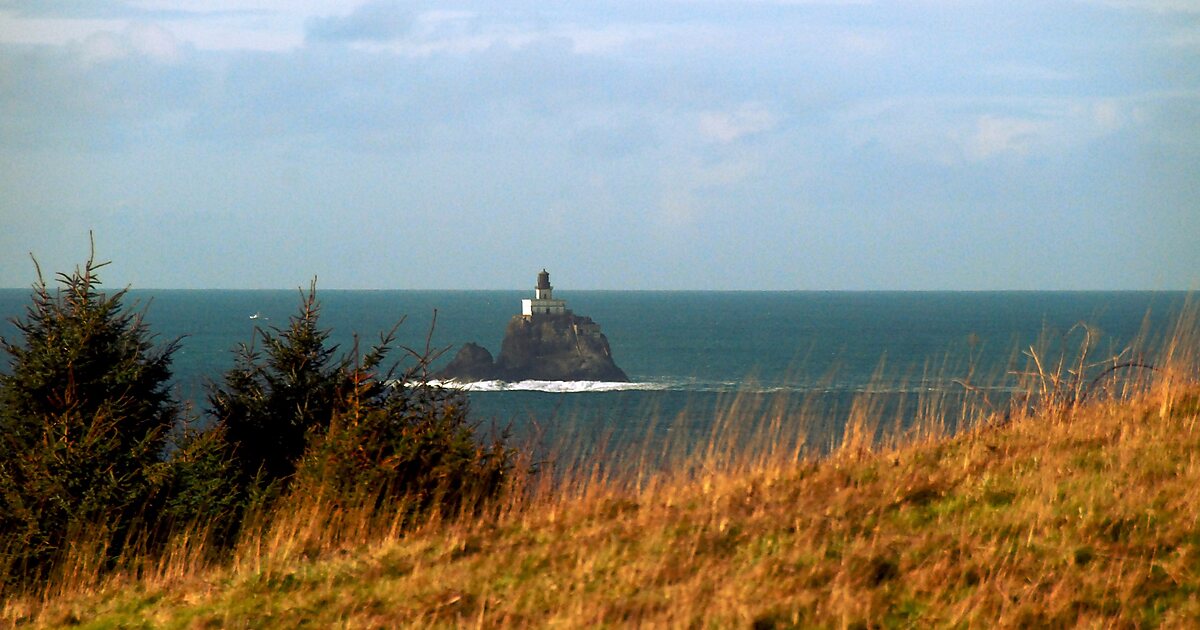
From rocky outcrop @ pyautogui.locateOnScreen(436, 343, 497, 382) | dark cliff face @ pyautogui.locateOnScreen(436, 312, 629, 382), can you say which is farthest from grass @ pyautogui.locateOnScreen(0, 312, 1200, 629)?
dark cliff face @ pyautogui.locateOnScreen(436, 312, 629, 382)

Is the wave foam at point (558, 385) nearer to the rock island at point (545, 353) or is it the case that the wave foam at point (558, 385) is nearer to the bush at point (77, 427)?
the rock island at point (545, 353)

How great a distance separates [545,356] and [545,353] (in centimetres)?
32

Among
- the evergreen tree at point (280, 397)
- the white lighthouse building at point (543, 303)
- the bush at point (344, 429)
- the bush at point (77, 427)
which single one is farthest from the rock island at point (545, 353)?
the bush at point (77, 427)

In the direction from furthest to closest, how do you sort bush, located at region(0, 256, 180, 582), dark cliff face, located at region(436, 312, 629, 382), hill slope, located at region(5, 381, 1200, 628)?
dark cliff face, located at region(436, 312, 629, 382) → bush, located at region(0, 256, 180, 582) → hill slope, located at region(5, 381, 1200, 628)

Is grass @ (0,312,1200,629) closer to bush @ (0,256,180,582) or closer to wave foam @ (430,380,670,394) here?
bush @ (0,256,180,582)

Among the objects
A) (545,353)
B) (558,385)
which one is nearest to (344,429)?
(558,385)

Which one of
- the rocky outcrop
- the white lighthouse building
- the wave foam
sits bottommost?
the wave foam

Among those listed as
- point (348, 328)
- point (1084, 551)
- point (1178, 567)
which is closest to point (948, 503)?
point (1084, 551)

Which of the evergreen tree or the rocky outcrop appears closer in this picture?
the evergreen tree

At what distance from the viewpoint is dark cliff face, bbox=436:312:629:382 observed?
11494 cm

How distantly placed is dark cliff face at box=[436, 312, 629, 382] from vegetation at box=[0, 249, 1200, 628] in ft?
341

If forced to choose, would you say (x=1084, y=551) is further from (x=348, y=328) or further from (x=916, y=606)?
(x=348, y=328)

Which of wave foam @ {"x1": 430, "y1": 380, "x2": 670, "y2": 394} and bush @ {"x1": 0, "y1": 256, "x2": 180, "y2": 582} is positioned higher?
bush @ {"x1": 0, "y1": 256, "x2": 180, "y2": 582}

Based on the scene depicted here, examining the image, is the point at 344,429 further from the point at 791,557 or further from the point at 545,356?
the point at 545,356
